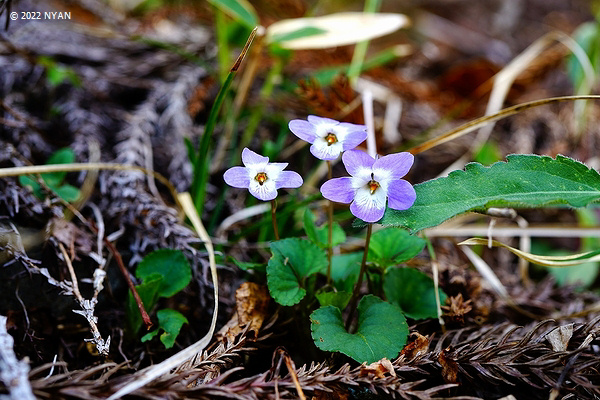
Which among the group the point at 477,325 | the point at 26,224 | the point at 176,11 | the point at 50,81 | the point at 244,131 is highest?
the point at 176,11

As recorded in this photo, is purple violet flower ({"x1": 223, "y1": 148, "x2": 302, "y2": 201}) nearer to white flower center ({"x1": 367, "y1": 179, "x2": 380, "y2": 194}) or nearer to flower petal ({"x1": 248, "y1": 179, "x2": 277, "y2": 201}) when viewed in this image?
flower petal ({"x1": 248, "y1": 179, "x2": 277, "y2": 201})

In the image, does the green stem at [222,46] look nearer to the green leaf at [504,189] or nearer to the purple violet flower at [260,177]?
the purple violet flower at [260,177]

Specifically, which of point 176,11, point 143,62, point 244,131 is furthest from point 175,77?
point 176,11

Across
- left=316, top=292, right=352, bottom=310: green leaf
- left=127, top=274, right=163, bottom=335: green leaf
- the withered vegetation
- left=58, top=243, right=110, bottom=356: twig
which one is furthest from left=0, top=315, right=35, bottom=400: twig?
left=316, top=292, right=352, bottom=310: green leaf

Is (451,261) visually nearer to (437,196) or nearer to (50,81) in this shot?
(437,196)

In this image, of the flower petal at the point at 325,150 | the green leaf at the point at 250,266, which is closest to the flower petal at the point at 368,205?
the flower petal at the point at 325,150
